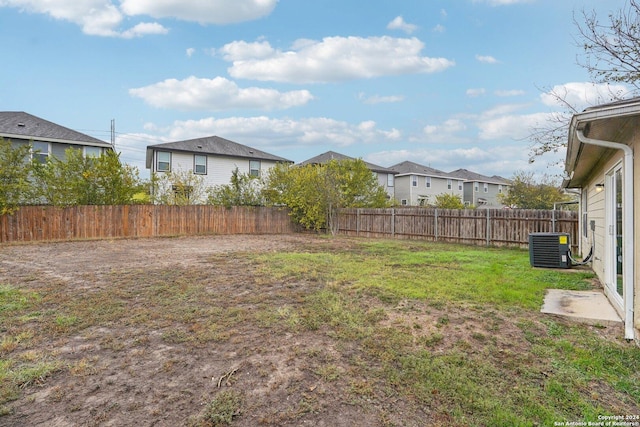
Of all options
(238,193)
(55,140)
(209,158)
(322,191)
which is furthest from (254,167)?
(55,140)

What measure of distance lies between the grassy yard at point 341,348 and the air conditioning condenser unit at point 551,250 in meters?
1.60

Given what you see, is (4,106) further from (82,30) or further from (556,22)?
(556,22)

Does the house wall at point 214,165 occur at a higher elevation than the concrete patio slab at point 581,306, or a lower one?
higher

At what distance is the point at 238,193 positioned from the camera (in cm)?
1808

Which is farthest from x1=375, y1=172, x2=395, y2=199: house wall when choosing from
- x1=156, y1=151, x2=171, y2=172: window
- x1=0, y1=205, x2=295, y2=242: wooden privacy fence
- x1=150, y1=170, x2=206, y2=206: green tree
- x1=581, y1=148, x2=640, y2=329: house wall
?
x1=581, y1=148, x2=640, y2=329: house wall

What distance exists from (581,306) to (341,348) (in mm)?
3497

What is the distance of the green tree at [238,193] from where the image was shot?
17.8 m

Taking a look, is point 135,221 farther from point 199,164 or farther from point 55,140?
point 199,164

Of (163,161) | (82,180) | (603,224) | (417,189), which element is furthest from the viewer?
(417,189)

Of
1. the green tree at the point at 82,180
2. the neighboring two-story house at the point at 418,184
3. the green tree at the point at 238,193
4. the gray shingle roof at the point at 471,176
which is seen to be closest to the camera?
the green tree at the point at 82,180

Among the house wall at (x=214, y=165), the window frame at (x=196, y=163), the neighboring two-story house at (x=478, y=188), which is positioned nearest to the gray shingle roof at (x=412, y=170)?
the neighboring two-story house at (x=478, y=188)

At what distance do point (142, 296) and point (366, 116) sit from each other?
1746 cm

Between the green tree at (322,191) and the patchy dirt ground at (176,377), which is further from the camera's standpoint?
the green tree at (322,191)

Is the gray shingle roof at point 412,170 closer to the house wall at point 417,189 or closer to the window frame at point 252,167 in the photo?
the house wall at point 417,189
